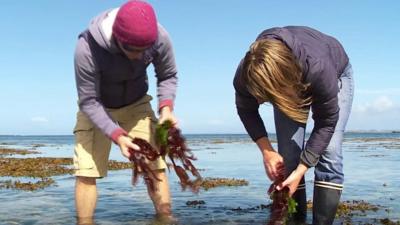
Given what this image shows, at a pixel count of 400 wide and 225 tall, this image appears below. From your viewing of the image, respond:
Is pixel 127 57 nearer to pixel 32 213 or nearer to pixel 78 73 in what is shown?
pixel 78 73

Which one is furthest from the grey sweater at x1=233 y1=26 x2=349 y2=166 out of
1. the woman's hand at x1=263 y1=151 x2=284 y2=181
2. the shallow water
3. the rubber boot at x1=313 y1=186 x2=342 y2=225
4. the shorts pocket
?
the shallow water

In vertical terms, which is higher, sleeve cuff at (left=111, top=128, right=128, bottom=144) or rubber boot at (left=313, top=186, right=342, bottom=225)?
sleeve cuff at (left=111, top=128, right=128, bottom=144)

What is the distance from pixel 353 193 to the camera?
34.1 feet

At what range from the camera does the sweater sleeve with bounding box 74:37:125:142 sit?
4906 mm

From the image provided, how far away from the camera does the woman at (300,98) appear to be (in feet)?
12.8

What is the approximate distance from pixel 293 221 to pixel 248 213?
1517mm

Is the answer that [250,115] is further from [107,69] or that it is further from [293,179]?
[107,69]

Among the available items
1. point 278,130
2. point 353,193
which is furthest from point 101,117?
point 353,193

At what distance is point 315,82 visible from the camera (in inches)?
163

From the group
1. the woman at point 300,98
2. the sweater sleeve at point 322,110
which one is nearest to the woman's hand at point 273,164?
the woman at point 300,98

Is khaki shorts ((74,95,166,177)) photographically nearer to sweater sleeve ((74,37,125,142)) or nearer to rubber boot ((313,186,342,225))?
sweater sleeve ((74,37,125,142))

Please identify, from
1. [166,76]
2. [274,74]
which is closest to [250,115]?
[166,76]

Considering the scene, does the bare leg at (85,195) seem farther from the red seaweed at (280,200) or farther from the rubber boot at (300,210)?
the rubber boot at (300,210)

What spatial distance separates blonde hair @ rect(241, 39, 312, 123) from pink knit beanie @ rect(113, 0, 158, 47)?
98 cm
